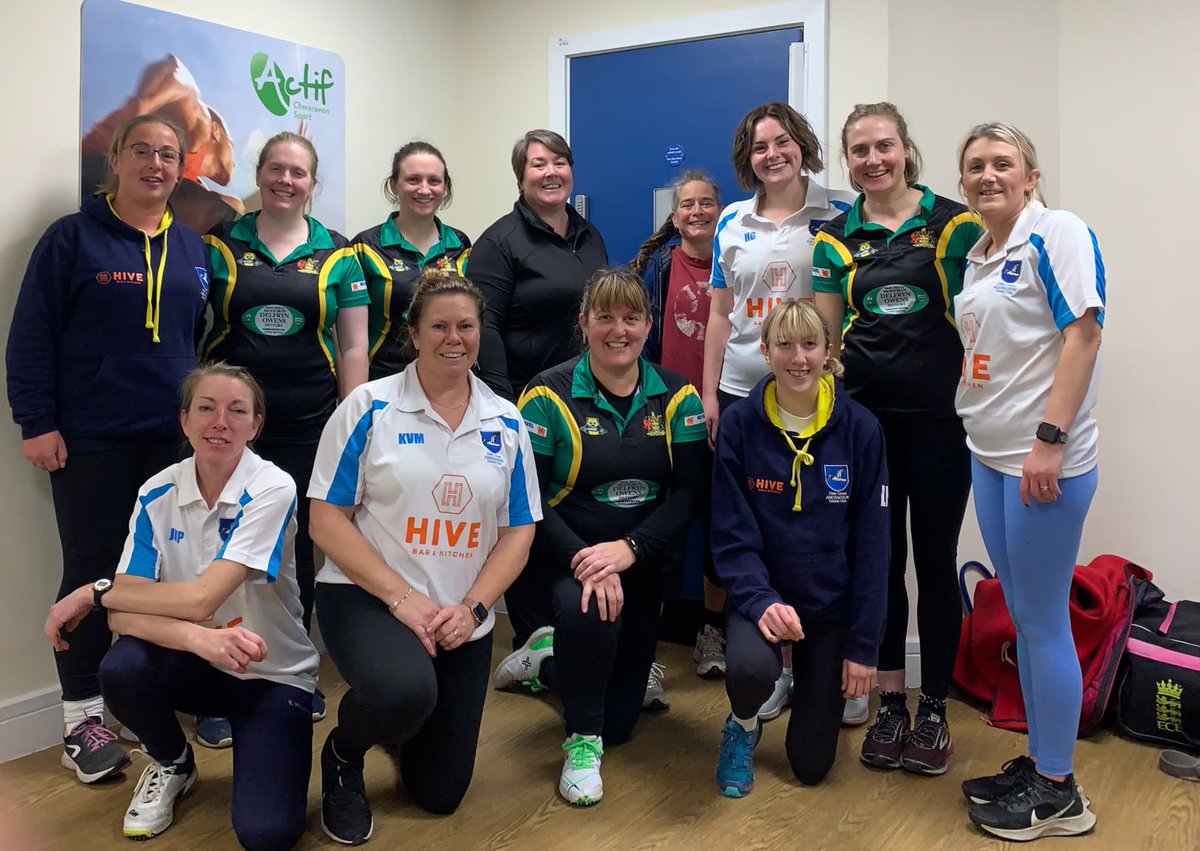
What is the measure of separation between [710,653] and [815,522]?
940 mm

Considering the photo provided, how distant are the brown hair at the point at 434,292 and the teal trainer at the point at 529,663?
1088 millimetres

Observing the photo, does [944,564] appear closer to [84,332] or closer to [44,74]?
[84,332]

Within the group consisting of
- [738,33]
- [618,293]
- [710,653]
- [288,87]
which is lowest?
[710,653]

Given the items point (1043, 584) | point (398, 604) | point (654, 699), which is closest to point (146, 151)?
point (398, 604)

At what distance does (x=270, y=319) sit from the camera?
2.60 m

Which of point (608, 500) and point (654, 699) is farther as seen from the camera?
point (654, 699)

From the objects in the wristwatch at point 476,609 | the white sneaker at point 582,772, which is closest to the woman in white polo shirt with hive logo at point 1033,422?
the white sneaker at point 582,772

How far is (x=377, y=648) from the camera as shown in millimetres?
1997

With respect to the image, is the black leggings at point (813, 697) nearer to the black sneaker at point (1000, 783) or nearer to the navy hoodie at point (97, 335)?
the black sneaker at point (1000, 783)

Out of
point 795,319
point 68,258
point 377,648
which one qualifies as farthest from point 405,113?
→ point 377,648

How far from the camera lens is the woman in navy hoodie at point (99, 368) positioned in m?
2.36

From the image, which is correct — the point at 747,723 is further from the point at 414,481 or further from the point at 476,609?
the point at 414,481

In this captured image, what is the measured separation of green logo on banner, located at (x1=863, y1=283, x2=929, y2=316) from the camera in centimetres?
232

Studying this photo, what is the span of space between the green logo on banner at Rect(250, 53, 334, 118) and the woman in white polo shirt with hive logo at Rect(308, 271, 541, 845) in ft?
4.35
